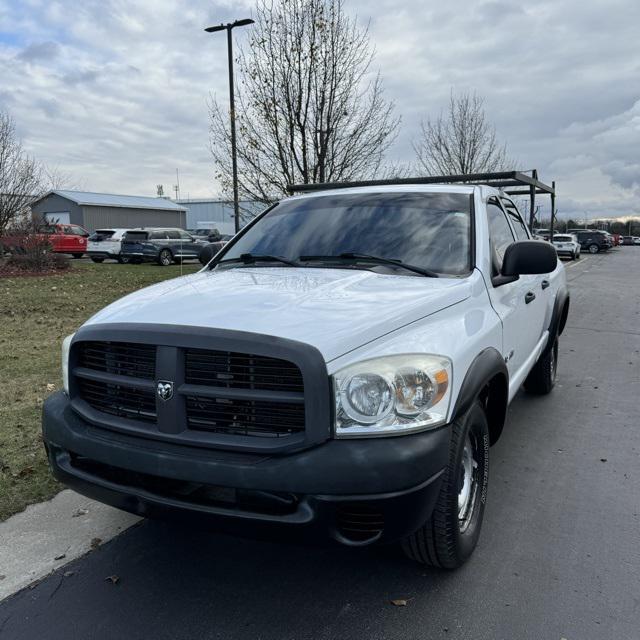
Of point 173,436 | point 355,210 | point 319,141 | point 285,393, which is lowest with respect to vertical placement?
point 173,436

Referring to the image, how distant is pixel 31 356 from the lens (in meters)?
7.23

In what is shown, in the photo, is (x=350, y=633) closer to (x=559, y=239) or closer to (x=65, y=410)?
(x=65, y=410)

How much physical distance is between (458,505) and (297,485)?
877 millimetres

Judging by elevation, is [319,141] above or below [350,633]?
above

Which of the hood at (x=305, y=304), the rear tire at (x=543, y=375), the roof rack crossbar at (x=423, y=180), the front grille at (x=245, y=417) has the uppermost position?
the roof rack crossbar at (x=423, y=180)

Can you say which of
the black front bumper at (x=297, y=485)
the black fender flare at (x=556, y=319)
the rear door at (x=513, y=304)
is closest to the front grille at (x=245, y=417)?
the black front bumper at (x=297, y=485)

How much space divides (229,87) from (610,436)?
1209cm

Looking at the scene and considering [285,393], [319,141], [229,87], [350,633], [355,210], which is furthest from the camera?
[229,87]

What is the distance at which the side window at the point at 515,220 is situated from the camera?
471cm

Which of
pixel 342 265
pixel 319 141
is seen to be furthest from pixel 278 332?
pixel 319 141

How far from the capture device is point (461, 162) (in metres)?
24.7

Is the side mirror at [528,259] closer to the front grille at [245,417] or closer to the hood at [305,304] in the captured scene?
the hood at [305,304]

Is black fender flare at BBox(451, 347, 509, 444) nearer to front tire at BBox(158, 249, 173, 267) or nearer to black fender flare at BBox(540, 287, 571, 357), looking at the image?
black fender flare at BBox(540, 287, 571, 357)

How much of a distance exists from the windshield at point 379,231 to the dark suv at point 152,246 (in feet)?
68.3
